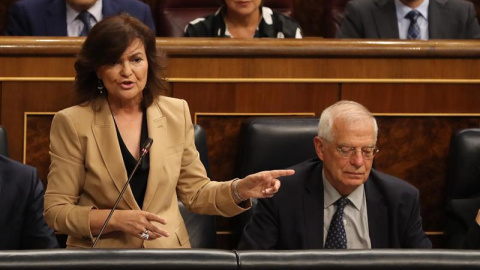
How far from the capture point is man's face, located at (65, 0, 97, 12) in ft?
6.61

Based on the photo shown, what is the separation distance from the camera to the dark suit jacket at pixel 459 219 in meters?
1.67

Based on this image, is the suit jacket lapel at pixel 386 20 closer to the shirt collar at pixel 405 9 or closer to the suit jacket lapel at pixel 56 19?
the shirt collar at pixel 405 9

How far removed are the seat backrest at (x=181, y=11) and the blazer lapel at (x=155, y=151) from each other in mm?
977

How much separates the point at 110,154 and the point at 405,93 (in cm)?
71

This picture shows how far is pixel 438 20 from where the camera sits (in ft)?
6.82

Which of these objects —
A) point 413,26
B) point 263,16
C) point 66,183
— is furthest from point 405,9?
point 66,183

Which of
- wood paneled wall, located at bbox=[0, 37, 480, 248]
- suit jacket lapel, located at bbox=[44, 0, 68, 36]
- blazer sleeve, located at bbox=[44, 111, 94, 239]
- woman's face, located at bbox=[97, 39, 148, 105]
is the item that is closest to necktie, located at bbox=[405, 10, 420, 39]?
wood paneled wall, located at bbox=[0, 37, 480, 248]

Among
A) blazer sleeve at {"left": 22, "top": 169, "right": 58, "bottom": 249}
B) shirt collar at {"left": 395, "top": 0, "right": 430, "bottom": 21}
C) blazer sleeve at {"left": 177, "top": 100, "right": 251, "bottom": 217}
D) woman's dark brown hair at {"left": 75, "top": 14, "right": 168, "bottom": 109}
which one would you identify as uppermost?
shirt collar at {"left": 395, "top": 0, "right": 430, "bottom": 21}

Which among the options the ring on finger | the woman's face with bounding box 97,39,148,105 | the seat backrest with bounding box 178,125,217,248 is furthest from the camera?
the seat backrest with bounding box 178,125,217,248

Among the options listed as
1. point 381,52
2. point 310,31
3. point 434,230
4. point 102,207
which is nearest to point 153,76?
point 102,207

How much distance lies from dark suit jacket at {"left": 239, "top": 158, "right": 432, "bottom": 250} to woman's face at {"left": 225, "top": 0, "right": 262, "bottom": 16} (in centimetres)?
60

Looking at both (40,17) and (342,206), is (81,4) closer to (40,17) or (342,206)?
(40,17)

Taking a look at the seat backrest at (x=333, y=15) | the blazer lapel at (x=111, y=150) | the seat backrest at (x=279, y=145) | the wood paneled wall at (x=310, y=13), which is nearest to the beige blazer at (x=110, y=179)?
the blazer lapel at (x=111, y=150)

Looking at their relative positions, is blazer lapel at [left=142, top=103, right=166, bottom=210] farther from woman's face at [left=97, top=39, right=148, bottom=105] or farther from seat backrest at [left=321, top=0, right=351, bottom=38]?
seat backrest at [left=321, top=0, right=351, bottom=38]
